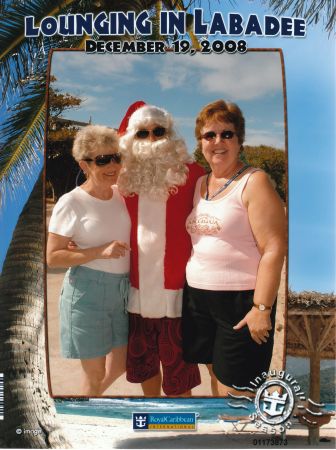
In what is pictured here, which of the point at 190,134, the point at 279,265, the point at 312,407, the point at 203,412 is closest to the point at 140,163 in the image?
the point at 190,134

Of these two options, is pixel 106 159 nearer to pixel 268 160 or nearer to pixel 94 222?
pixel 94 222

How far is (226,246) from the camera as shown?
4.22 meters

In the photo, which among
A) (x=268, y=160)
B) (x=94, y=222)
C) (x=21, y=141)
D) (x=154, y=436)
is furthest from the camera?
(x=21, y=141)

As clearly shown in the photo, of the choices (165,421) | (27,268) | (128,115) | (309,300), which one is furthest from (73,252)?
(309,300)

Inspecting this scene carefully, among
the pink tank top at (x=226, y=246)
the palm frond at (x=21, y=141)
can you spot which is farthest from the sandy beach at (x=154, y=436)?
the palm frond at (x=21, y=141)

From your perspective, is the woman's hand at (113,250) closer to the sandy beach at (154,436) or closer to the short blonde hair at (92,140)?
the short blonde hair at (92,140)

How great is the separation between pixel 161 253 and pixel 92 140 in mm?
994

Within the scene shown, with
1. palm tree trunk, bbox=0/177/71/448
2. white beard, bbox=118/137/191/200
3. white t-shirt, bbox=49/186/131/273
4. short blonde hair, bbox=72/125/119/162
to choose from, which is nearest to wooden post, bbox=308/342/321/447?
white t-shirt, bbox=49/186/131/273

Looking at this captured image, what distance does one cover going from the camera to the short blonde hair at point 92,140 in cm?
441

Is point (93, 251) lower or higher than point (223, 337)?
higher

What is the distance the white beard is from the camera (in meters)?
4.36

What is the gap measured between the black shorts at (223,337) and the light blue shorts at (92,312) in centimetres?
49

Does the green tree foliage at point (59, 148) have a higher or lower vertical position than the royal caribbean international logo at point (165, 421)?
higher

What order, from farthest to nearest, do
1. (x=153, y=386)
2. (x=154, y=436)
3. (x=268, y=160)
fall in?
(x=154, y=436) → (x=153, y=386) → (x=268, y=160)
